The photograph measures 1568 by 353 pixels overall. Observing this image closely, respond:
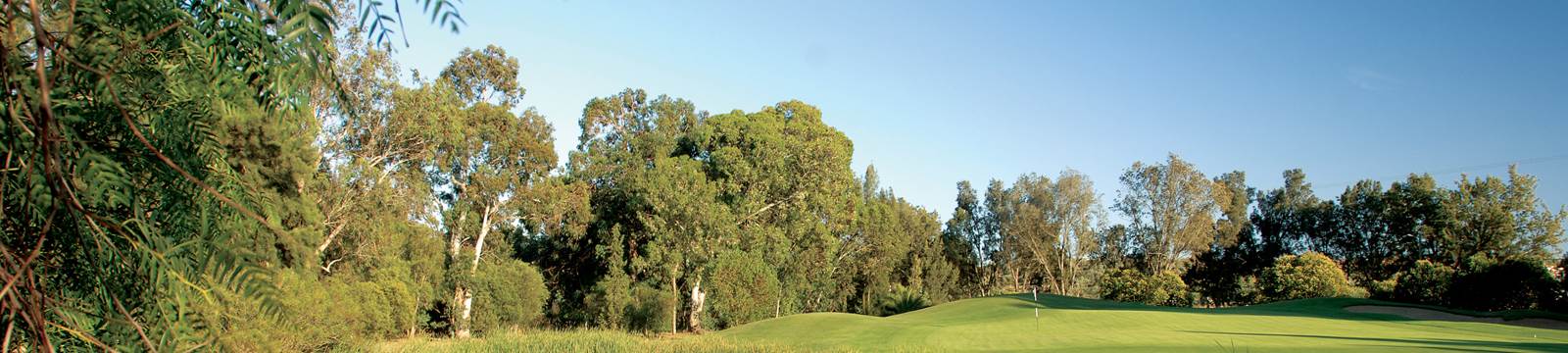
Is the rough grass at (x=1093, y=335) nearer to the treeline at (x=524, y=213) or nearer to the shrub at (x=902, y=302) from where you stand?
the treeline at (x=524, y=213)

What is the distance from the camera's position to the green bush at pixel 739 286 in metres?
27.6

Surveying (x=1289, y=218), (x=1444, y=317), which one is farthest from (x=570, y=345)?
(x=1289, y=218)

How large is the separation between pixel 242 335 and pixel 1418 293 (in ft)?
A: 116

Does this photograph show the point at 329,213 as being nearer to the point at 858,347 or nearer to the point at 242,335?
the point at 242,335

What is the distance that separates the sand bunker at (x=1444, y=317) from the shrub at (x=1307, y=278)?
7.10 metres

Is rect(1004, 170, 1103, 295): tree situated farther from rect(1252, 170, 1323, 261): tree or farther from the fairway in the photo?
the fairway

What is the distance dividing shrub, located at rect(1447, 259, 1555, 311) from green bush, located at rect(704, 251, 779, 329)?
2332 centimetres

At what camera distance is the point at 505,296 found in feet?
81.5

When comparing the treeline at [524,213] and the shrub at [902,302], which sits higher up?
the treeline at [524,213]

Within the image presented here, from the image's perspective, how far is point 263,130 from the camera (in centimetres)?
1584

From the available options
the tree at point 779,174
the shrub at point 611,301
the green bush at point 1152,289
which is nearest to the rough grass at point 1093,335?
the shrub at point 611,301

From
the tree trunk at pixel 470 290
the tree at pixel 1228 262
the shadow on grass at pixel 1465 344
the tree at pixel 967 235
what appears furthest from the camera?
the tree at pixel 967 235

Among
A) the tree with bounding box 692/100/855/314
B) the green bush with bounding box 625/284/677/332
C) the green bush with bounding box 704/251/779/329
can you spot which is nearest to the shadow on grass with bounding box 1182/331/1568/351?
the tree with bounding box 692/100/855/314

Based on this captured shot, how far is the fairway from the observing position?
14.3 m
